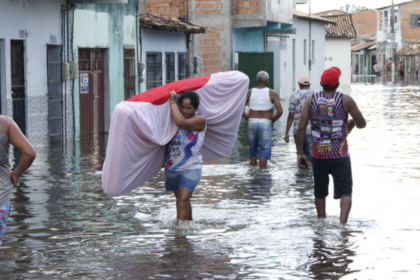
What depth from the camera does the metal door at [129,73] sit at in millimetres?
24333

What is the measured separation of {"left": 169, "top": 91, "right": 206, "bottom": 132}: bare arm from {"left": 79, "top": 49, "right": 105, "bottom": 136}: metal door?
12.7 meters

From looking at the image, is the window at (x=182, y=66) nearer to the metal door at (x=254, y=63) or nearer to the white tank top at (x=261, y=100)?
the metal door at (x=254, y=63)

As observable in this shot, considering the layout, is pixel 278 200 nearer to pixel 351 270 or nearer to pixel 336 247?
pixel 336 247

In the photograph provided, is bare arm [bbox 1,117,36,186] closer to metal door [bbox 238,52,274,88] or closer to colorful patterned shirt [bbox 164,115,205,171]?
colorful patterned shirt [bbox 164,115,205,171]

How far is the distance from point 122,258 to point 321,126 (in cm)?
241

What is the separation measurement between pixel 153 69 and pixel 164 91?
17976 millimetres

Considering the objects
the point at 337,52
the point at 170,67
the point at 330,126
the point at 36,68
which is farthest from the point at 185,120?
the point at 337,52

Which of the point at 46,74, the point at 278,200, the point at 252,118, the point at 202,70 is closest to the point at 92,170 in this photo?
the point at 252,118

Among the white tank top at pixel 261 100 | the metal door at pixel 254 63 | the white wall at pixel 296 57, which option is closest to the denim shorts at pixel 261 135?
the white tank top at pixel 261 100

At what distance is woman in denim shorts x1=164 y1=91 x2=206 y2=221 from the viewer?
9016 millimetres

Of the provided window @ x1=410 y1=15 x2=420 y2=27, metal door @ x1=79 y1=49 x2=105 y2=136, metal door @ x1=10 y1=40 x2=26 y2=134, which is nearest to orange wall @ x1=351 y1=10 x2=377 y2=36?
window @ x1=410 y1=15 x2=420 y2=27

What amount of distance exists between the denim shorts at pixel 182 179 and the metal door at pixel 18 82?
32.1ft

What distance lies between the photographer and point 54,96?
2039 cm

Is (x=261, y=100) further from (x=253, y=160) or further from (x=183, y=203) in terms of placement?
(x=183, y=203)
